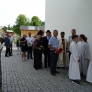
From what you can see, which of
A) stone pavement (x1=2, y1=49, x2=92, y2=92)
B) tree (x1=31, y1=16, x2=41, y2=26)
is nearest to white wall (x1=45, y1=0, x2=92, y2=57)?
stone pavement (x1=2, y1=49, x2=92, y2=92)

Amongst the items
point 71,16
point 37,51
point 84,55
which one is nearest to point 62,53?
point 37,51

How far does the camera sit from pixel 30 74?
8688 millimetres

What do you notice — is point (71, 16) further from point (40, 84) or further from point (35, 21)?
point (35, 21)

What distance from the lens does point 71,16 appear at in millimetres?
10812

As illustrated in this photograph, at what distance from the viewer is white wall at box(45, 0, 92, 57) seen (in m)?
8.86

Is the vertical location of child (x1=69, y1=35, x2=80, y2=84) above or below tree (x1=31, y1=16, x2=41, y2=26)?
below

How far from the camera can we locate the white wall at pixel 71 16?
349 inches

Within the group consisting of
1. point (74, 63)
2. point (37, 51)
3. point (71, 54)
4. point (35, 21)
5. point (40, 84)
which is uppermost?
point (35, 21)

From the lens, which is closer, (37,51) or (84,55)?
(84,55)

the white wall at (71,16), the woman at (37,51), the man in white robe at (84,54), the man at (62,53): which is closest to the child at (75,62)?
the man in white robe at (84,54)

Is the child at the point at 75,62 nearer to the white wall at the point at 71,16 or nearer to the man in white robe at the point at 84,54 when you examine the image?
the man in white robe at the point at 84,54

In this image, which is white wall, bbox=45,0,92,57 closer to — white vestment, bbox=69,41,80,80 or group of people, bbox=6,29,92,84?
group of people, bbox=6,29,92,84

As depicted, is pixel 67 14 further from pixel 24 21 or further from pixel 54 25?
pixel 24 21

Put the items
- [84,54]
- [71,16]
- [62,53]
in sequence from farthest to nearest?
[71,16] → [62,53] → [84,54]
